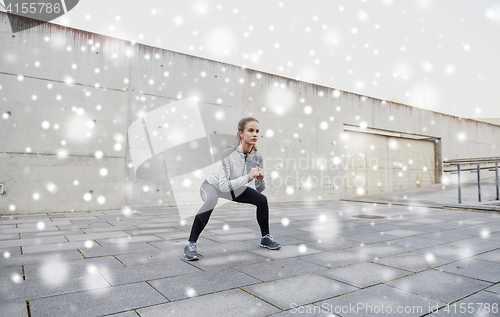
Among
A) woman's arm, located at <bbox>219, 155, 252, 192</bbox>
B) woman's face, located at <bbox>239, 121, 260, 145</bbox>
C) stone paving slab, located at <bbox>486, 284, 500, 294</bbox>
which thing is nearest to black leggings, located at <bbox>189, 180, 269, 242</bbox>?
woman's arm, located at <bbox>219, 155, 252, 192</bbox>

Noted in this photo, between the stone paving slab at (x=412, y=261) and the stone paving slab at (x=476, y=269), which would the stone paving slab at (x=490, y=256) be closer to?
the stone paving slab at (x=476, y=269)

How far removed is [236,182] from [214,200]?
12.3 inches

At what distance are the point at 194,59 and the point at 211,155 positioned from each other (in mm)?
2785

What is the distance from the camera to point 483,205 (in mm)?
7773

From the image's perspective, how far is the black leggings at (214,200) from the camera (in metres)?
3.35

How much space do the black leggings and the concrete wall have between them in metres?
5.17

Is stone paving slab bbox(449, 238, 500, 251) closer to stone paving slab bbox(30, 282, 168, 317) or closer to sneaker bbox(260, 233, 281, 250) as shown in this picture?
sneaker bbox(260, 233, 281, 250)

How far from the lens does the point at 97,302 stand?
2.13 metres

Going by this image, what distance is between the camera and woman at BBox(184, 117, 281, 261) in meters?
3.30

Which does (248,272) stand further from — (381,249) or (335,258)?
(381,249)

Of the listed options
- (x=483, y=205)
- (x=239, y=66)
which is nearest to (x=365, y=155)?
(x=483, y=205)

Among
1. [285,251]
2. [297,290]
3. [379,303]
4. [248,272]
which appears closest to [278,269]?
[248,272]

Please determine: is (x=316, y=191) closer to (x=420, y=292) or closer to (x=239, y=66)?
(x=239, y=66)

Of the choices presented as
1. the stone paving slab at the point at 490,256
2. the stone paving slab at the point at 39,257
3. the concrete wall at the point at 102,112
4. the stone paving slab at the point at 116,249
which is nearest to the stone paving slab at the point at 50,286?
the stone paving slab at the point at 39,257
